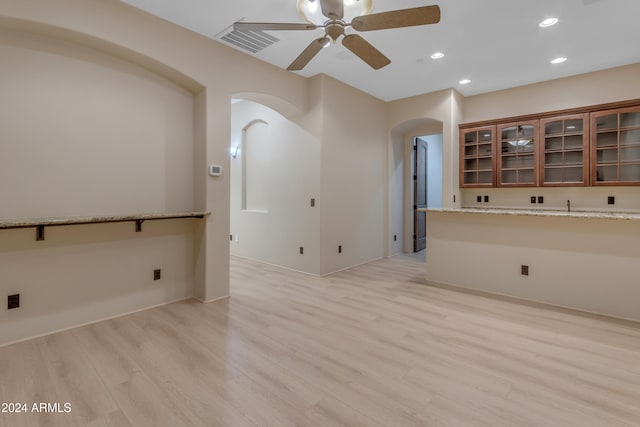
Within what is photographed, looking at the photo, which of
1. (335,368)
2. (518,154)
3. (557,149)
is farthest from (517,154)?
(335,368)

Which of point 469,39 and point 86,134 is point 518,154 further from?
point 86,134

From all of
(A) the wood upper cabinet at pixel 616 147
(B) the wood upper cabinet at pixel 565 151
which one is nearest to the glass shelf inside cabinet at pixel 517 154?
(B) the wood upper cabinet at pixel 565 151

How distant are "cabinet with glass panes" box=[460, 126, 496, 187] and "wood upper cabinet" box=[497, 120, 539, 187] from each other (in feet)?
0.41

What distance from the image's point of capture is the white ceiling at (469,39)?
286 cm

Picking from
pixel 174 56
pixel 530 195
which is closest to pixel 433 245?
pixel 530 195

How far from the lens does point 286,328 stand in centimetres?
280

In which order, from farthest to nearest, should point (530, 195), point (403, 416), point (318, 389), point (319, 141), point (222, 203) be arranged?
point (530, 195) → point (319, 141) → point (222, 203) → point (318, 389) → point (403, 416)

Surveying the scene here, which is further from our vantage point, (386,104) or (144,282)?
(386,104)

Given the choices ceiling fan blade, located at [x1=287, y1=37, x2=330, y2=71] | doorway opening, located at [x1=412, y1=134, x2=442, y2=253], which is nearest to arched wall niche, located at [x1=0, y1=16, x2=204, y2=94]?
ceiling fan blade, located at [x1=287, y1=37, x2=330, y2=71]

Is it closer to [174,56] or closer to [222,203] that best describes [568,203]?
[222,203]

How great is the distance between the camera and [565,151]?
15.1ft

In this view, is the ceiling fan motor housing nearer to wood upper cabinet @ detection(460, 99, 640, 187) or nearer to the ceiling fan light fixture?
the ceiling fan light fixture

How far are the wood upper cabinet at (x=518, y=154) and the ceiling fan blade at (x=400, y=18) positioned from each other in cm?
368

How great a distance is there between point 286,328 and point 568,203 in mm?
4642
